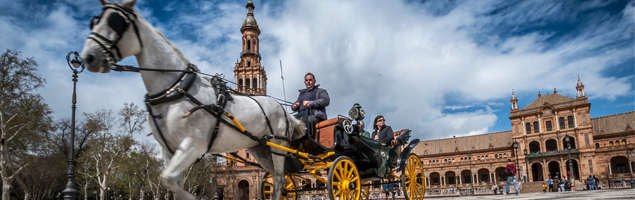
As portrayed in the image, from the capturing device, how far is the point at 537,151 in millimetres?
58469

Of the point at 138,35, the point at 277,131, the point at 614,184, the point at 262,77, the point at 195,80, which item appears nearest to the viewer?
the point at 138,35

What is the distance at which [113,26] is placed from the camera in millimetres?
3248

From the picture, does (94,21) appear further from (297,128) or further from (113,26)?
(297,128)

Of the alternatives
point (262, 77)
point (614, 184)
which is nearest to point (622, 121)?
point (614, 184)

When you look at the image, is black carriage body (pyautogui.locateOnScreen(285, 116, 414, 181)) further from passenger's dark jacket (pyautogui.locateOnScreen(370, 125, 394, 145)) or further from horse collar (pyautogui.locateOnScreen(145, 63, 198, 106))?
horse collar (pyautogui.locateOnScreen(145, 63, 198, 106))

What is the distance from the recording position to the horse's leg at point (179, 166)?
3324mm

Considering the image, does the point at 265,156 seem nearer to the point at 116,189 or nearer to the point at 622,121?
the point at 116,189

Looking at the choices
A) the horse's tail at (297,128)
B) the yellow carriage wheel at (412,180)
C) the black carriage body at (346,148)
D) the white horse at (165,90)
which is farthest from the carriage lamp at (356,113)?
the white horse at (165,90)

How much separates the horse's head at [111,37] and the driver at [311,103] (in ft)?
7.67

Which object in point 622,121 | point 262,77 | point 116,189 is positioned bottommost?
point 116,189

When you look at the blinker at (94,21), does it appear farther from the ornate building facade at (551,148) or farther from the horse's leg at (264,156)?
the ornate building facade at (551,148)

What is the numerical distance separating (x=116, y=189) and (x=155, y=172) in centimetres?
1498

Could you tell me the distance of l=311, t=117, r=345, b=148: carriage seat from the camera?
199 inches

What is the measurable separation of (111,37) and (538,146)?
65819 mm
